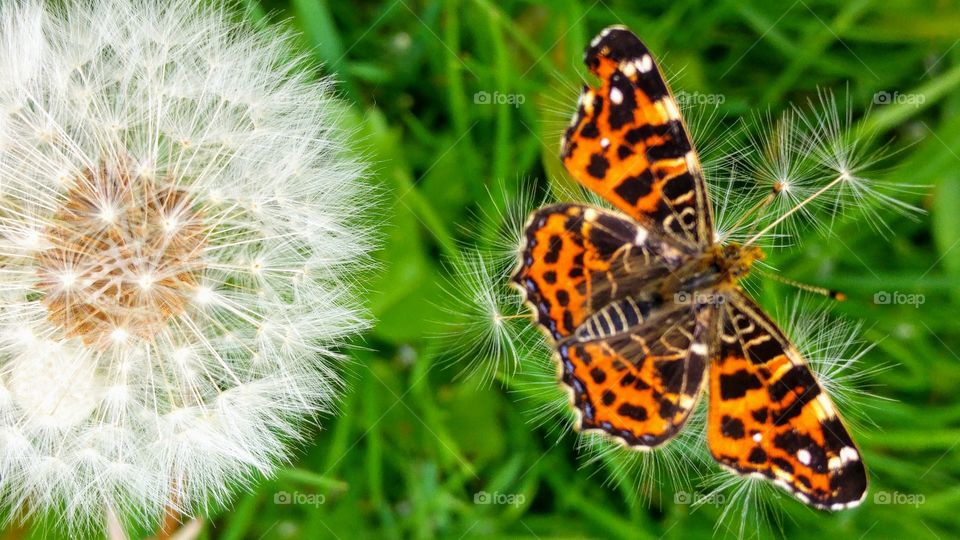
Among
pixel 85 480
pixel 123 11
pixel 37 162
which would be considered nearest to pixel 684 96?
pixel 123 11

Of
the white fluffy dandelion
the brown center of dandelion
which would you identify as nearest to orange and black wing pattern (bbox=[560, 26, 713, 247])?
the white fluffy dandelion

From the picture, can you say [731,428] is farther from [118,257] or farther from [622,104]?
[118,257]

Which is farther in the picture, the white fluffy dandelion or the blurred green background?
the blurred green background

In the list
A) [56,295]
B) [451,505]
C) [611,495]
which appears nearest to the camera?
[56,295]

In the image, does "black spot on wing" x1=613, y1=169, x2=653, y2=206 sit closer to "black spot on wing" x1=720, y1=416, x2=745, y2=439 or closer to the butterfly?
the butterfly

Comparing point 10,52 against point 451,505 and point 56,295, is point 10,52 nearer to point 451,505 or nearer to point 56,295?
point 56,295

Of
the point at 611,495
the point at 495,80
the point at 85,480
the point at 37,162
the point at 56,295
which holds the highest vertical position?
the point at 495,80
